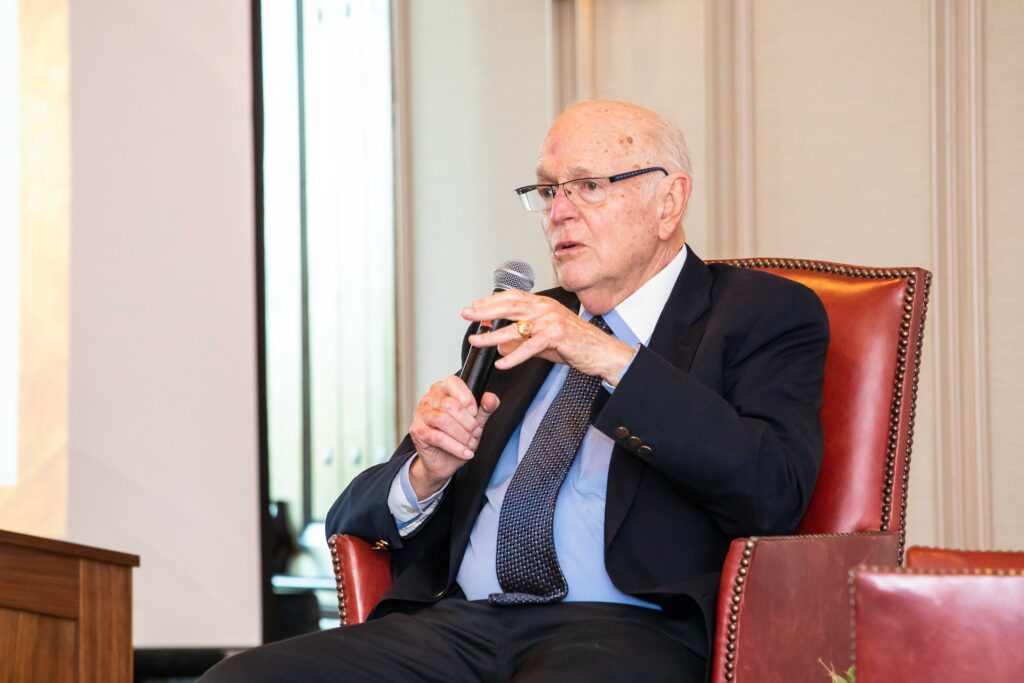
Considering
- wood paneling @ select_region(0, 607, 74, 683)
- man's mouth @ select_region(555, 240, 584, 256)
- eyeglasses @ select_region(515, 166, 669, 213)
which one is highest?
eyeglasses @ select_region(515, 166, 669, 213)

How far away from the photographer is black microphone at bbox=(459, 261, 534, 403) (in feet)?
5.74

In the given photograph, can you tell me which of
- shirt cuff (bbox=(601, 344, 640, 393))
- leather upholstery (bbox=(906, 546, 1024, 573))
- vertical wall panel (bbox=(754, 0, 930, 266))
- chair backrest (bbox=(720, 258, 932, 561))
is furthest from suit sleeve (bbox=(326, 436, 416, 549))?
vertical wall panel (bbox=(754, 0, 930, 266))

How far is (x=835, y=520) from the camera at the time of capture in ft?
6.01

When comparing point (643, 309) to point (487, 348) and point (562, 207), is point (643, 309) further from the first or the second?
point (487, 348)

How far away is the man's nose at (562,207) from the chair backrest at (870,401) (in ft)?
1.52

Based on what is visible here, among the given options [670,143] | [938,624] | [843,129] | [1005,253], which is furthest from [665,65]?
[938,624]

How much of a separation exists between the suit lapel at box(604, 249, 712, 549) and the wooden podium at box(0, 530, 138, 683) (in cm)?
115

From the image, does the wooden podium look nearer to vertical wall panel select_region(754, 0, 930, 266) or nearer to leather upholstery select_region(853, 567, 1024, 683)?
leather upholstery select_region(853, 567, 1024, 683)

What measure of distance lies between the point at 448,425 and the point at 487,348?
131 millimetres

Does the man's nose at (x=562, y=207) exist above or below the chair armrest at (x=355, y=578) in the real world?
above

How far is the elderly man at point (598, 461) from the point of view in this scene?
63.5 inches

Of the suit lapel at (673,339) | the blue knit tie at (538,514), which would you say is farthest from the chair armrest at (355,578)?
the suit lapel at (673,339)

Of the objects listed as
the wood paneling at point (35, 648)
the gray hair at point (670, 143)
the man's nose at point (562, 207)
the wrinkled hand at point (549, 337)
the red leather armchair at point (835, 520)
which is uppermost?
the gray hair at point (670, 143)

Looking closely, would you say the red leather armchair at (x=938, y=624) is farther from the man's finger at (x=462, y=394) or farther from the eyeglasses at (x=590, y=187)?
the eyeglasses at (x=590, y=187)
